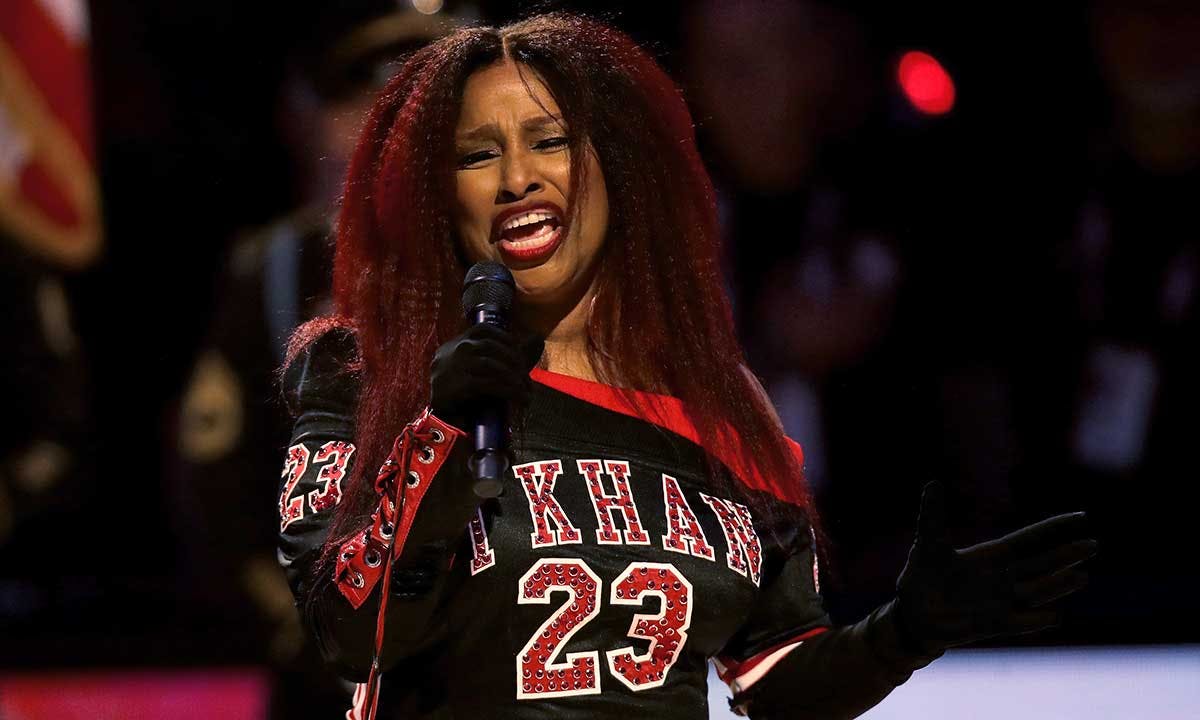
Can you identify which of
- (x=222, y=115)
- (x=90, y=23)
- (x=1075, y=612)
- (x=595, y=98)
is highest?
(x=90, y=23)

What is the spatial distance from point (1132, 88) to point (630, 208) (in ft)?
5.31

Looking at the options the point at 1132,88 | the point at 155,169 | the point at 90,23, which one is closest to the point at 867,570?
the point at 1132,88

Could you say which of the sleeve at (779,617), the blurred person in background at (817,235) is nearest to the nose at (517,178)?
the sleeve at (779,617)

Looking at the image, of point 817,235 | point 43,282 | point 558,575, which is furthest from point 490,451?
point 43,282

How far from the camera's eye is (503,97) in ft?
4.56

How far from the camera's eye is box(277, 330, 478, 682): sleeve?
3.56 feet

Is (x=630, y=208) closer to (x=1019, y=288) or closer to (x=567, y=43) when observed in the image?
(x=567, y=43)

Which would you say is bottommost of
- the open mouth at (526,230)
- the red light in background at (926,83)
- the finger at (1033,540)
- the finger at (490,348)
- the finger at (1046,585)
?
the finger at (1046,585)

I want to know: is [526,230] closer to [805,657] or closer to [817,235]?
[805,657]

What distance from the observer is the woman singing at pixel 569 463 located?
1218 millimetres

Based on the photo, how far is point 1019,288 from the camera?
2.61 meters

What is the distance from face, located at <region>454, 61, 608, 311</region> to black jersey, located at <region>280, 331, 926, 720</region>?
118 mm

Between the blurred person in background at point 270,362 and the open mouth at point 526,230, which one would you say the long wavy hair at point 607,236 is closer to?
the open mouth at point 526,230

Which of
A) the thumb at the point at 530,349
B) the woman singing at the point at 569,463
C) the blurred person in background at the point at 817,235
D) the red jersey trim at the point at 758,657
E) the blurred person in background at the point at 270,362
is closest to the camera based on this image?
the thumb at the point at 530,349
